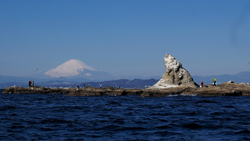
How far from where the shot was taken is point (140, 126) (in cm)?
2523

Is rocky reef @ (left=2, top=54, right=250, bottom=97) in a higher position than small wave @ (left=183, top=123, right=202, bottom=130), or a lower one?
higher

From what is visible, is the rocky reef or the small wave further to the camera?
the rocky reef

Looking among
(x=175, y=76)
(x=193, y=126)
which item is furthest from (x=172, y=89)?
(x=193, y=126)

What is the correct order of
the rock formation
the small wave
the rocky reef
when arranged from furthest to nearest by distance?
the rock formation, the rocky reef, the small wave

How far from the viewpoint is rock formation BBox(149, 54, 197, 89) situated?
101188 millimetres

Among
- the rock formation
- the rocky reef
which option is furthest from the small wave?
the rock formation

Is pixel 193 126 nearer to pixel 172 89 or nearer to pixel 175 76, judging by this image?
pixel 172 89

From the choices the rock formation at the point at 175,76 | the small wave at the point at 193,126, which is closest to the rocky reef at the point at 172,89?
the rock formation at the point at 175,76

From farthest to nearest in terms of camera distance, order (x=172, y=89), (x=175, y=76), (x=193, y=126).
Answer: (x=175, y=76) < (x=172, y=89) < (x=193, y=126)

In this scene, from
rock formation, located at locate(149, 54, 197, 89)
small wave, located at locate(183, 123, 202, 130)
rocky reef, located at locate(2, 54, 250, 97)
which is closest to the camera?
small wave, located at locate(183, 123, 202, 130)

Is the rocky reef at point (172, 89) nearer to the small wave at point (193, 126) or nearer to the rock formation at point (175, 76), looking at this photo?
the rock formation at point (175, 76)

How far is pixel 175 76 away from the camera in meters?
102

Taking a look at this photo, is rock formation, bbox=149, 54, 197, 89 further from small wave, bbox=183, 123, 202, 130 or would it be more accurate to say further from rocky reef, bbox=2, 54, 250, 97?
small wave, bbox=183, 123, 202, 130

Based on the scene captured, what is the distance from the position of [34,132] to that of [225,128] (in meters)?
14.1
